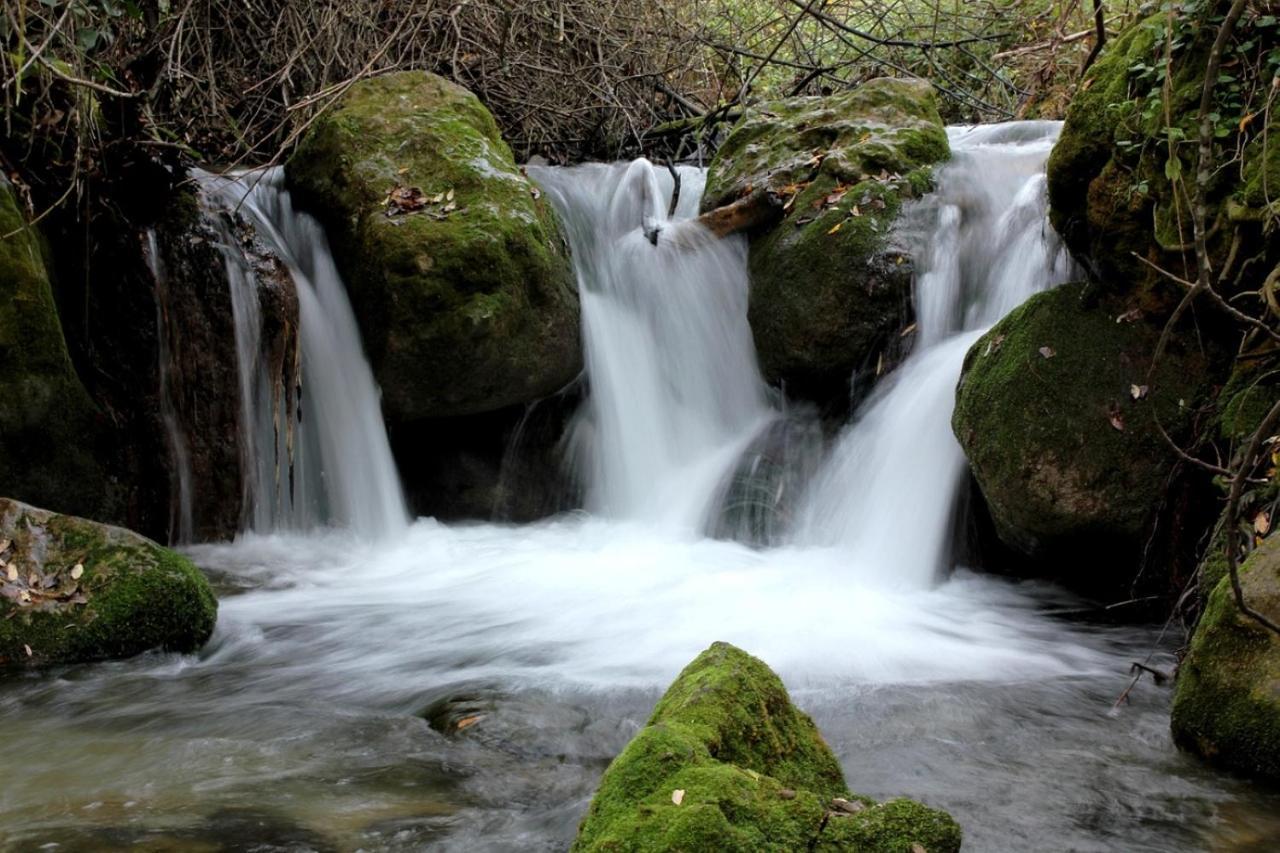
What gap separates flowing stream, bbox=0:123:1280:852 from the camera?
305 cm

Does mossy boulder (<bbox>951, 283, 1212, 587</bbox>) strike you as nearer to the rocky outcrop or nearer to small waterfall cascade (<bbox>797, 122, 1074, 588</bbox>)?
small waterfall cascade (<bbox>797, 122, 1074, 588</bbox>)

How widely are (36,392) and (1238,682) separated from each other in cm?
503

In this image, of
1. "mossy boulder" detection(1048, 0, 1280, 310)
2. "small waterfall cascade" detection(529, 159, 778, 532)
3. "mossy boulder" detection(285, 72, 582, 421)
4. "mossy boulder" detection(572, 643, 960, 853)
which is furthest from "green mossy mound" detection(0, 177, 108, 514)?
"mossy boulder" detection(1048, 0, 1280, 310)

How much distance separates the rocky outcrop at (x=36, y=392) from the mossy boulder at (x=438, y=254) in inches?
63.2

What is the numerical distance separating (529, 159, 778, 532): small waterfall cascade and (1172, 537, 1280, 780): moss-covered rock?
3768mm

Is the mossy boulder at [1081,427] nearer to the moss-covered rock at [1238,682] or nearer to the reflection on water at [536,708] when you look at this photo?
the reflection on water at [536,708]

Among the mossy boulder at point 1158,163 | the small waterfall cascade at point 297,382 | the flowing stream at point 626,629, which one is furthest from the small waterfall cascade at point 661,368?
the mossy boulder at point 1158,163

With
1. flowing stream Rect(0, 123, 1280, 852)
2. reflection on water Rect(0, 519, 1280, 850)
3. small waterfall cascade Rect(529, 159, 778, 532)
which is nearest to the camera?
reflection on water Rect(0, 519, 1280, 850)

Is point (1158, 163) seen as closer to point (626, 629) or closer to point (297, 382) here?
point (626, 629)

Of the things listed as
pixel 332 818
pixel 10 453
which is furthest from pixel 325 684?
pixel 10 453

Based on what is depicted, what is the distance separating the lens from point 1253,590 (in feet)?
10.6

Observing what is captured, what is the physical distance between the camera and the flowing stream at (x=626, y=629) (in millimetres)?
3051

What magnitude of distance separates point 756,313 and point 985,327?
54.3 inches

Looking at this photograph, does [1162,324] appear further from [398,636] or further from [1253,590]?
[398,636]
